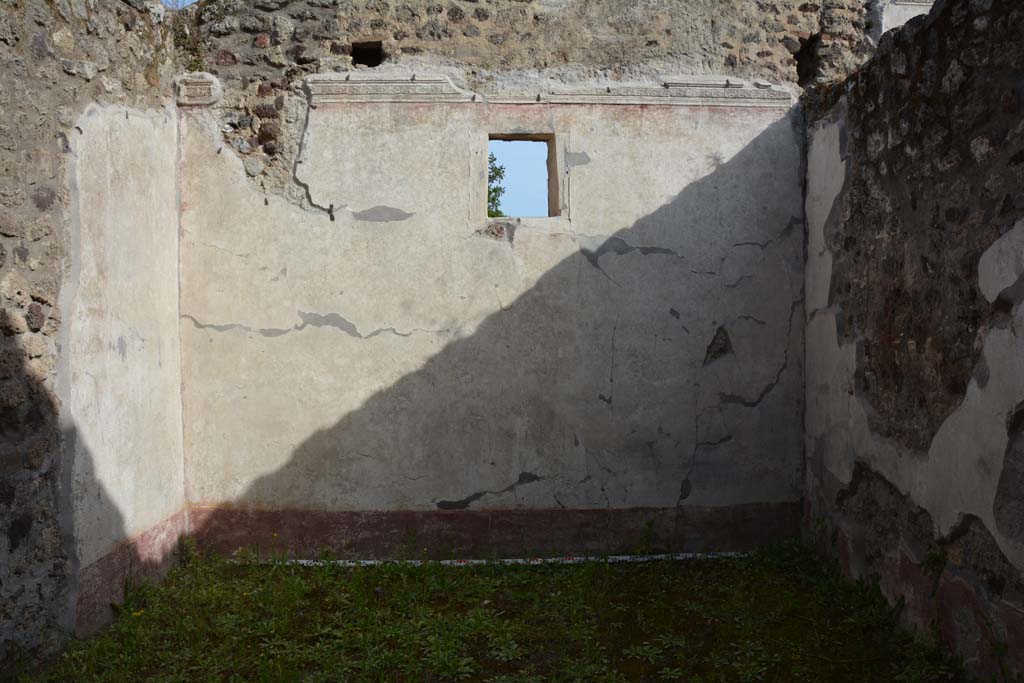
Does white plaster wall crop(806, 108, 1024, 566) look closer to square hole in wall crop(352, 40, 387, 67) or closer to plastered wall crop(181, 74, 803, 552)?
plastered wall crop(181, 74, 803, 552)

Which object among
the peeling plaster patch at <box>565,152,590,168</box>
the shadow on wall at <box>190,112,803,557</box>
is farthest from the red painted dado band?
the peeling plaster patch at <box>565,152,590,168</box>

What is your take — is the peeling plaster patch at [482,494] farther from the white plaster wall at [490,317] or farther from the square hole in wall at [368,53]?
the square hole in wall at [368,53]

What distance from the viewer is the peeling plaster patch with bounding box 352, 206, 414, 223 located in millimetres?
4035

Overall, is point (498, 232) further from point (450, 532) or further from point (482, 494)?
point (450, 532)

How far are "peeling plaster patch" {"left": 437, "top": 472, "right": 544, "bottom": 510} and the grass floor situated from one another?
13.0 inches

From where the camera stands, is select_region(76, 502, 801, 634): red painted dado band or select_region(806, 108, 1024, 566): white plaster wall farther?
select_region(76, 502, 801, 634): red painted dado band

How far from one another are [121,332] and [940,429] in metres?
3.20

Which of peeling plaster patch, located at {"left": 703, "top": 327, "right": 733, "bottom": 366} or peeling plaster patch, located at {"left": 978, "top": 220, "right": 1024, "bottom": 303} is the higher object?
peeling plaster patch, located at {"left": 978, "top": 220, "right": 1024, "bottom": 303}

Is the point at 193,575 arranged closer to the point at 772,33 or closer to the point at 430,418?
the point at 430,418

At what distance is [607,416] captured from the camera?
13.4 feet

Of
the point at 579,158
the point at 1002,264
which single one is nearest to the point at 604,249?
the point at 579,158

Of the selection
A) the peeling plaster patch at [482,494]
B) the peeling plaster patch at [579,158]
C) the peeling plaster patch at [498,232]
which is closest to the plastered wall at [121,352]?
the peeling plaster patch at [482,494]

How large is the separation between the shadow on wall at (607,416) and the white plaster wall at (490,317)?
0.01 m

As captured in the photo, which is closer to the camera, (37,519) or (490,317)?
(37,519)
